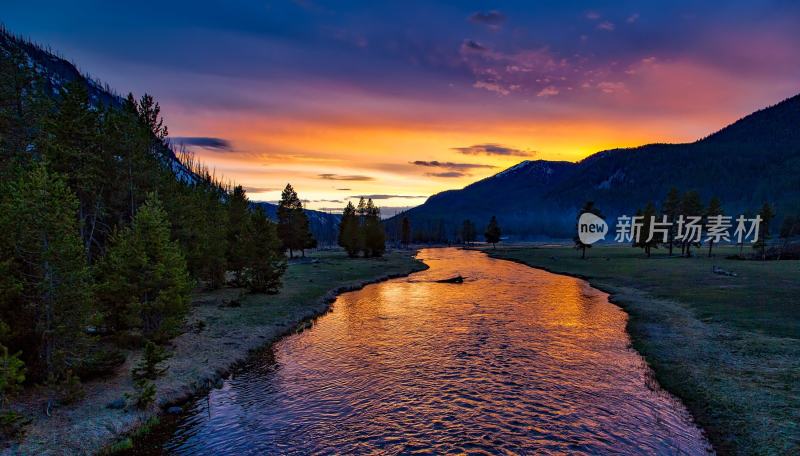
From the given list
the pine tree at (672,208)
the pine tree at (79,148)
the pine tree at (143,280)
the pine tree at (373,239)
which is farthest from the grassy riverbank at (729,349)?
the pine tree at (373,239)

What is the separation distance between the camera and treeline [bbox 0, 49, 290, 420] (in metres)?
18.2

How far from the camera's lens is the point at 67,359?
770 inches

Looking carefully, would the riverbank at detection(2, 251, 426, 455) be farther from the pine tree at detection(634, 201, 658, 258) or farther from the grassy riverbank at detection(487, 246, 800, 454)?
Answer: the pine tree at detection(634, 201, 658, 258)

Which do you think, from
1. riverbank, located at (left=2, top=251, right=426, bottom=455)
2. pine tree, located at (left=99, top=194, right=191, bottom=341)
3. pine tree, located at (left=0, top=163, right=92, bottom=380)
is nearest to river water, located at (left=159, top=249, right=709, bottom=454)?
riverbank, located at (left=2, top=251, right=426, bottom=455)

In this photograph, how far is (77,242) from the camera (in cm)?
1916

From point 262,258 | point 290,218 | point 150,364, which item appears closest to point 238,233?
point 262,258

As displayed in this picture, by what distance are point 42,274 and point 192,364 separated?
1079 centimetres

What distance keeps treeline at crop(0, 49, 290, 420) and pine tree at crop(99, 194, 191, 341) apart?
66mm

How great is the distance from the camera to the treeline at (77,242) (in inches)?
715

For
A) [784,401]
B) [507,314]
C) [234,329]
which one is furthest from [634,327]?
[234,329]

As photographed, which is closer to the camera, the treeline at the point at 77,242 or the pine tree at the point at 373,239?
the treeline at the point at 77,242

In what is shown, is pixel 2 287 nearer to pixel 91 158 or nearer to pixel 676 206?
pixel 91 158

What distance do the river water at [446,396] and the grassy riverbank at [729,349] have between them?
4.66 feet

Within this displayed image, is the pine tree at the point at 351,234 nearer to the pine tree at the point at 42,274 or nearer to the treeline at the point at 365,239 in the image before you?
the treeline at the point at 365,239
